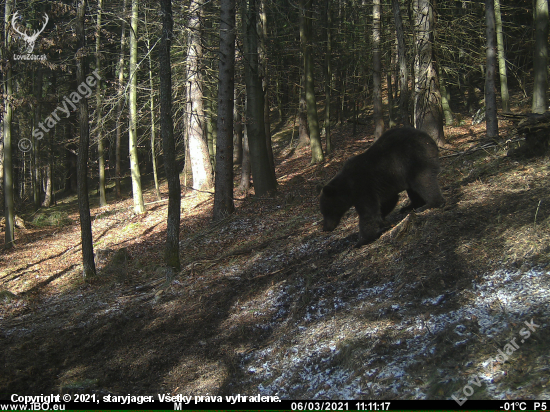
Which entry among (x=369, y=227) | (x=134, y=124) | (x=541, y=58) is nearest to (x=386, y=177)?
(x=369, y=227)

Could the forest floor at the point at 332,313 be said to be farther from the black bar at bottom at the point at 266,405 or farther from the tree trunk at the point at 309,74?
the tree trunk at the point at 309,74

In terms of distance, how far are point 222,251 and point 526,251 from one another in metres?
8.08

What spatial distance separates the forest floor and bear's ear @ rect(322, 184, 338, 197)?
3.73ft

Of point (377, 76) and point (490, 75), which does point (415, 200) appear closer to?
point (490, 75)

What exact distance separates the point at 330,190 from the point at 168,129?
3.98m

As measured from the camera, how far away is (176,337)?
740 centimetres

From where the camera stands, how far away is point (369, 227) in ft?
26.9

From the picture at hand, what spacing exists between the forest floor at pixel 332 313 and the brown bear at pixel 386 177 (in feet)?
1.57

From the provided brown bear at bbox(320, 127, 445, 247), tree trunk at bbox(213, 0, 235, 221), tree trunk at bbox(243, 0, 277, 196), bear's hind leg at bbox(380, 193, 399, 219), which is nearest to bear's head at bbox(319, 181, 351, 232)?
brown bear at bbox(320, 127, 445, 247)

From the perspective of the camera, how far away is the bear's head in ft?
28.3

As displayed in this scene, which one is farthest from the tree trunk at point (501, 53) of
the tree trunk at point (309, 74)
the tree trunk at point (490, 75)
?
the tree trunk at point (309, 74)

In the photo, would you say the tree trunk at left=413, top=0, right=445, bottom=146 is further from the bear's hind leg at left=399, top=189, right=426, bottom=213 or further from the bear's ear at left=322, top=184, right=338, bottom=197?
the bear's ear at left=322, top=184, right=338, bottom=197

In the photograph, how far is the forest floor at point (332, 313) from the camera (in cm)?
454

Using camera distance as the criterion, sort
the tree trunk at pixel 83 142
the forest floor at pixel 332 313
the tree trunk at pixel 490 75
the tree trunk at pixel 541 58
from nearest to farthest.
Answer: the forest floor at pixel 332 313 → the tree trunk at pixel 83 142 → the tree trunk at pixel 490 75 → the tree trunk at pixel 541 58
